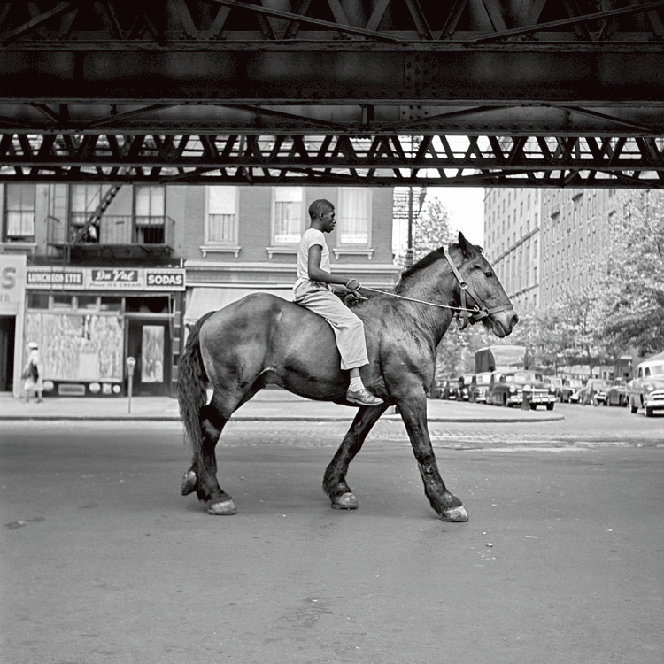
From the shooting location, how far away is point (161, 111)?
1420 cm

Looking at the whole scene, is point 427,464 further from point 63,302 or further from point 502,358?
point 502,358

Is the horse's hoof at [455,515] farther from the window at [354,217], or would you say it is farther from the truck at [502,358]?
the truck at [502,358]

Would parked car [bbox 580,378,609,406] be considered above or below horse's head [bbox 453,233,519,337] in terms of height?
below

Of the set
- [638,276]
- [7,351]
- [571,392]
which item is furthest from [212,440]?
[571,392]

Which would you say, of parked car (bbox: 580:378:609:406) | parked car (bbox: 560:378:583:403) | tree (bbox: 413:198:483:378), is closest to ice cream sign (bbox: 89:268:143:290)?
tree (bbox: 413:198:483:378)

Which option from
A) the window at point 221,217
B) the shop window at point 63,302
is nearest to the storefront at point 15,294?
the shop window at point 63,302

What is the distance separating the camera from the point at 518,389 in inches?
1658

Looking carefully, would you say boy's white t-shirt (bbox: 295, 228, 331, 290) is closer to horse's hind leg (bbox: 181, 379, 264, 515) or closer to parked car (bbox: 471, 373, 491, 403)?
horse's hind leg (bbox: 181, 379, 264, 515)

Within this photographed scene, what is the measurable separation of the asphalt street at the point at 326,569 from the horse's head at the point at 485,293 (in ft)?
5.67

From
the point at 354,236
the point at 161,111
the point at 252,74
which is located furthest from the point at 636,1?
the point at 354,236

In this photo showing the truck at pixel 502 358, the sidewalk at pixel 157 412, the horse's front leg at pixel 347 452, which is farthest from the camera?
the truck at pixel 502 358

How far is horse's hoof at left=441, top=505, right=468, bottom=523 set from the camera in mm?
7738

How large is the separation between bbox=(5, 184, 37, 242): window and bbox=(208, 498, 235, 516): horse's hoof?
30130 mm

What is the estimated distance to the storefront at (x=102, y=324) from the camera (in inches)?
1384
